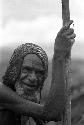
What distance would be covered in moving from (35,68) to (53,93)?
333 mm

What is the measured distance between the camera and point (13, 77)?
840 cm

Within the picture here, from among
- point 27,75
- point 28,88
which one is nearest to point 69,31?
point 27,75

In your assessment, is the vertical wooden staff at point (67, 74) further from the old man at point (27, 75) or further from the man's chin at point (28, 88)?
the man's chin at point (28, 88)

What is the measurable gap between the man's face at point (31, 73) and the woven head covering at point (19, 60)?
0.16 feet

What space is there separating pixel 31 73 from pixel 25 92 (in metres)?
0.22

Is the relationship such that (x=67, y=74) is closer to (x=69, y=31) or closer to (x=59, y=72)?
(x=59, y=72)

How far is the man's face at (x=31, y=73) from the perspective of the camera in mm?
8242

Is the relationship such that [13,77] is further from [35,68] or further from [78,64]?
[78,64]

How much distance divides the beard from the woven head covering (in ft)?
0.26

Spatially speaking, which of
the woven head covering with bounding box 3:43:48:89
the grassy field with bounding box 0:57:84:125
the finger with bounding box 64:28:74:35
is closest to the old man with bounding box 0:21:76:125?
the woven head covering with bounding box 3:43:48:89

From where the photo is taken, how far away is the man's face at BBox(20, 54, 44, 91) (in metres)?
8.24

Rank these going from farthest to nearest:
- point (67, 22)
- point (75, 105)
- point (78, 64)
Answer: point (78, 64) → point (75, 105) → point (67, 22)

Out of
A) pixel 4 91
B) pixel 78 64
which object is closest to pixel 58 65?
pixel 4 91

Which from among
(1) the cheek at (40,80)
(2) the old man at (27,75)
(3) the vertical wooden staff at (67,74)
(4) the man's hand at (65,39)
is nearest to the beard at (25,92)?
(2) the old man at (27,75)
